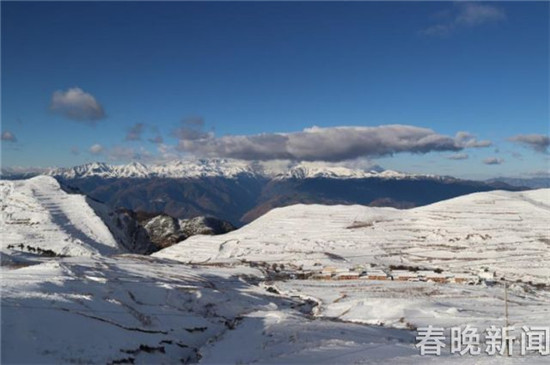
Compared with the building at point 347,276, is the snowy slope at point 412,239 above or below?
above

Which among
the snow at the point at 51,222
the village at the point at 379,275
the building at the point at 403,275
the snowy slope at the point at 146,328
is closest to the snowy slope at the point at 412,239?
the village at the point at 379,275

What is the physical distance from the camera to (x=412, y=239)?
136 m

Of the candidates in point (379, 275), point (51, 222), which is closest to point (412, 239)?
point (379, 275)

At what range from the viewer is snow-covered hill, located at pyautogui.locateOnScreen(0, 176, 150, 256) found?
385 ft

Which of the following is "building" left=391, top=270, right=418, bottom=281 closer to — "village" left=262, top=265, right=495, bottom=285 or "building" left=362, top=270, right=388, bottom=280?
"village" left=262, top=265, right=495, bottom=285

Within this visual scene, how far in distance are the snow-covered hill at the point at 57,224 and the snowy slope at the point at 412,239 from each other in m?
20.8

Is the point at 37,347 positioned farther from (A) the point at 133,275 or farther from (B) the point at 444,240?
(B) the point at 444,240

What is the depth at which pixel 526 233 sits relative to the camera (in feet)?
432

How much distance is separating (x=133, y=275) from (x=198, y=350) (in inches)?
1069

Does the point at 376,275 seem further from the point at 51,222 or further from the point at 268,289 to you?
the point at 51,222

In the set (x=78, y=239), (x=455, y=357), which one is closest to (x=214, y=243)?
(x=78, y=239)

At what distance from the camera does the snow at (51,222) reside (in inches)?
4643

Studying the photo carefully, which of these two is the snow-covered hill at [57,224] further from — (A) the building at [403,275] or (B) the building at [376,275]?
(A) the building at [403,275]

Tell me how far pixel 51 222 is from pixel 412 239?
11016 centimetres
